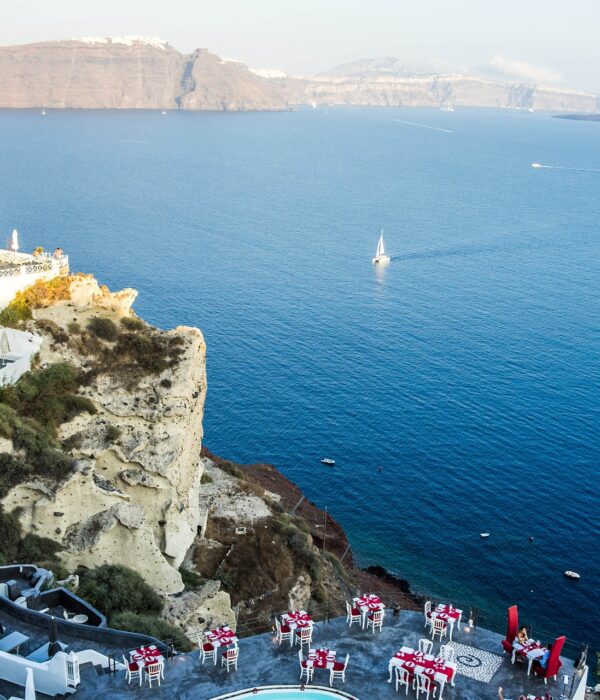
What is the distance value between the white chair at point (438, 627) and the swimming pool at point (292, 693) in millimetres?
5179

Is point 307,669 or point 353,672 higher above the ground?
point 307,669

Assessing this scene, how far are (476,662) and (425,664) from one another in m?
2.92

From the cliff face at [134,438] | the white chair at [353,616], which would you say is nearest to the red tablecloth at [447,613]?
the white chair at [353,616]

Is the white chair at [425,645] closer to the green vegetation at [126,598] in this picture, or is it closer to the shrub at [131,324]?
the green vegetation at [126,598]

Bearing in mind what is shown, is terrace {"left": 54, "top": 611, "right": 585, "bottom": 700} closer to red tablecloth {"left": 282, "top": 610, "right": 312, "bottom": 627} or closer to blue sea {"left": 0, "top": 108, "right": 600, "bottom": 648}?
red tablecloth {"left": 282, "top": 610, "right": 312, "bottom": 627}

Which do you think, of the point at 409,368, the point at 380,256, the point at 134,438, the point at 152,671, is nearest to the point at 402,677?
the point at 152,671

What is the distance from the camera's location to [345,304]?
122 metres

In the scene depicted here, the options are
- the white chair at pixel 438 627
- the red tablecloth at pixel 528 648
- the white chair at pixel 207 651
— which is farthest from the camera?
the white chair at pixel 438 627

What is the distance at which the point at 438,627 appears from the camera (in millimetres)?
29250

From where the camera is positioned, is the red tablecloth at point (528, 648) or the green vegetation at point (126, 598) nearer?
the red tablecloth at point (528, 648)

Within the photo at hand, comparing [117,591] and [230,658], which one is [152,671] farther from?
[117,591]

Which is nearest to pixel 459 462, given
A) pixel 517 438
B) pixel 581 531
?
pixel 517 438

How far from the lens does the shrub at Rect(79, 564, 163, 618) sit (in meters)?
37.4

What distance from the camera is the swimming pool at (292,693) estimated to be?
24875 millimetres
